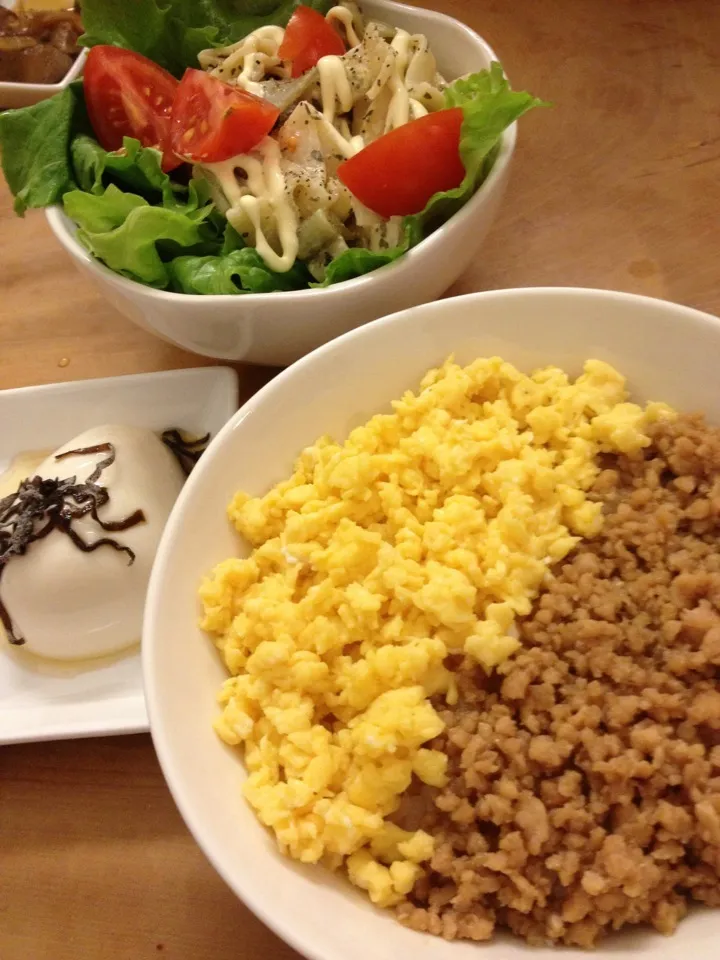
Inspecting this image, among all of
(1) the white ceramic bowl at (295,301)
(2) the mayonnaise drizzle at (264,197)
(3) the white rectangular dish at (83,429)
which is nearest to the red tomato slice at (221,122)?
(2) the mayonnaise drizzle at (264,197)

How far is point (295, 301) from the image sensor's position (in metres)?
1.20

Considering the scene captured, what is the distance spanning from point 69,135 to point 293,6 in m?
0.53

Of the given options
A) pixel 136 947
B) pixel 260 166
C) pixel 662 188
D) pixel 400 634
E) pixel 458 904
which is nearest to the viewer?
pixel 458 904

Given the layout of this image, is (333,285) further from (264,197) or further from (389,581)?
(389,581)

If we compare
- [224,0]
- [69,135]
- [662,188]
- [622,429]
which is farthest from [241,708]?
[224,0]

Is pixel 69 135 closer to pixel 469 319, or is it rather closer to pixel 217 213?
pixel 217 213

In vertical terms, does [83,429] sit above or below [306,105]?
below

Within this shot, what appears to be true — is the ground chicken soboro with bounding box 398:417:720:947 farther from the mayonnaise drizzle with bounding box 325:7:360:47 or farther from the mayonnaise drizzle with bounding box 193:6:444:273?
the mayonnaise drizzle with bounding box 325:7:360:47

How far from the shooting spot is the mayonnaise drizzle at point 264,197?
4.24ft

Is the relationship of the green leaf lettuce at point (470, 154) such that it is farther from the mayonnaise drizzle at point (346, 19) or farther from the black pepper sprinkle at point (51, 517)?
the black pepper sprinkle at point (51, 517)

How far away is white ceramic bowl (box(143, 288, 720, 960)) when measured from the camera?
81 cm

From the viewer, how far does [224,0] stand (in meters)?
1.61

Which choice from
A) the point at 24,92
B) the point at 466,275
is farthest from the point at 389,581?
the point at 24,92

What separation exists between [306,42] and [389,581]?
1.08 meters
